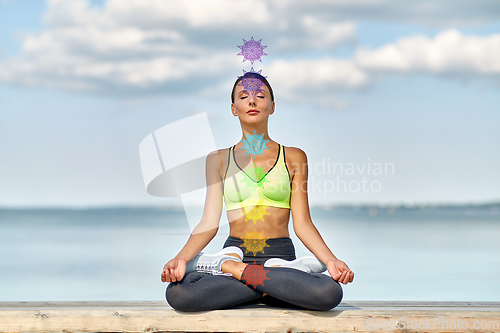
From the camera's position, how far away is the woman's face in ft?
9.61

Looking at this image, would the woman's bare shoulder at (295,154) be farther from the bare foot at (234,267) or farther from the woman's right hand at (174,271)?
the woman's right hand at (174,271)

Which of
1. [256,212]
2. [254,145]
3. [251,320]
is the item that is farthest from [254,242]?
[254,145]

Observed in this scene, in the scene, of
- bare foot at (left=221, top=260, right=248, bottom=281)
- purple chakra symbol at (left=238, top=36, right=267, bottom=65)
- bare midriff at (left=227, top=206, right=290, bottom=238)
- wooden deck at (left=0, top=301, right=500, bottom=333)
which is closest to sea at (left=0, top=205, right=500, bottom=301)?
bare midriff at (left=227, top=206, right=290, bottom=238)

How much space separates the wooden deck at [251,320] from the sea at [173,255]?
69 cm

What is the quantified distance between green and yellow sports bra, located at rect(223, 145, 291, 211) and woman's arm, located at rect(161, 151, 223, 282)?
0.07 m

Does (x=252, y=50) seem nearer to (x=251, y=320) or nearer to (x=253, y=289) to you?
(x=253, y=289)

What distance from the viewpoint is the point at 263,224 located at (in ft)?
9.33

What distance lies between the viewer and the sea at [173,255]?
249 inches

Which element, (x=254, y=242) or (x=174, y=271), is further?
(x=254, y=242)

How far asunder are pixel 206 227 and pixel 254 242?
0.95ft

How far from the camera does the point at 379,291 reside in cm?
633

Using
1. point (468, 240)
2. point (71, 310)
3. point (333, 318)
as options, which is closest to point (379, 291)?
point (333, 318)

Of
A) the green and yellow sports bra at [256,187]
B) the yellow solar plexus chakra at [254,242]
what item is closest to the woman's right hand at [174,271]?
the yellow solar plexus chakra at [254,242]

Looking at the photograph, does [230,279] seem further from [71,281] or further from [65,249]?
[65,249]
